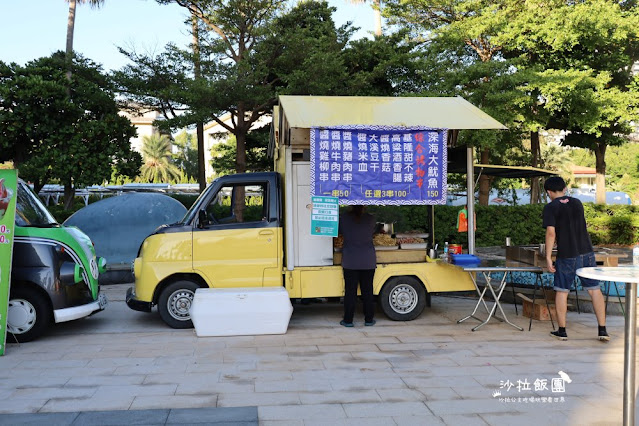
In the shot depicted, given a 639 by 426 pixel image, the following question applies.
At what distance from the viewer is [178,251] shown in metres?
7.66

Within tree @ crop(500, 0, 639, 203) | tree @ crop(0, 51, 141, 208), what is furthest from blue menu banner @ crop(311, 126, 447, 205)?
tree @ crop(0, 51, 141, 208)

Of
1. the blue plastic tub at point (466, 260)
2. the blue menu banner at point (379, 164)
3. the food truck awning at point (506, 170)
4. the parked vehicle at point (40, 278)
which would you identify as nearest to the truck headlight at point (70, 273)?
the parked vehicle at point (40, 278)

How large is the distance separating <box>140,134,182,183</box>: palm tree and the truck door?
2394 inches

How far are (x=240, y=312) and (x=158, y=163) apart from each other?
65.2 m

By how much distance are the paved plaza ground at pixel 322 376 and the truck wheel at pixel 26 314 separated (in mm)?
189

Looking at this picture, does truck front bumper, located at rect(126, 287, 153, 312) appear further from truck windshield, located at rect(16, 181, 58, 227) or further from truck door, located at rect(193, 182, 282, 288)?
truck windshield, located at rect(16, 181, 58, 227)

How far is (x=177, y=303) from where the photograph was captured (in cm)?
776

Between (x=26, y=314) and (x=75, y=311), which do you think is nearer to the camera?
(x=26, y=314)

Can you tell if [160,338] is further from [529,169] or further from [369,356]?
[529,169]

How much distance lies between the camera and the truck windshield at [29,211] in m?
7.23

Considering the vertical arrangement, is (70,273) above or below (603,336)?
above

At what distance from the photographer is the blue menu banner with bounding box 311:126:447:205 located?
7.47 m

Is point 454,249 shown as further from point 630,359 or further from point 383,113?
point 630,359

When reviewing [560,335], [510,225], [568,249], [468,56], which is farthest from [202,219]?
[468,56]
